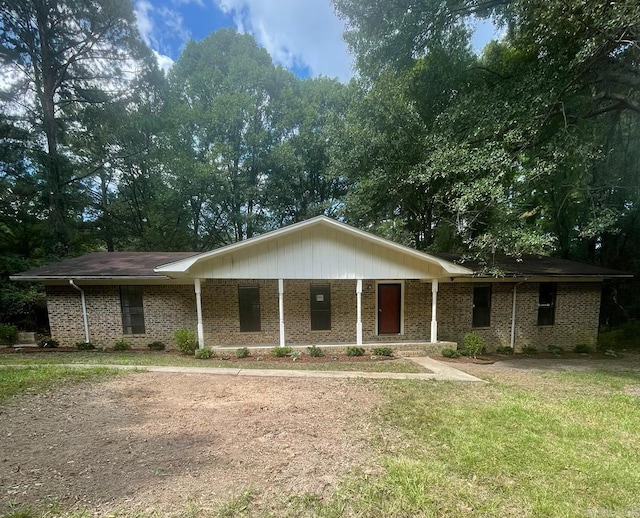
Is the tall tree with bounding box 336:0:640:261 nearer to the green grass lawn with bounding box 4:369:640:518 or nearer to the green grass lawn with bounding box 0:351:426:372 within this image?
the green grass lawn with bounding box 0:351:426:372

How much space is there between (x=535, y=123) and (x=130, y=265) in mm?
14079

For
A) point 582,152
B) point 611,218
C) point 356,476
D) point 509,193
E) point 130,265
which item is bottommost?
point 356,476

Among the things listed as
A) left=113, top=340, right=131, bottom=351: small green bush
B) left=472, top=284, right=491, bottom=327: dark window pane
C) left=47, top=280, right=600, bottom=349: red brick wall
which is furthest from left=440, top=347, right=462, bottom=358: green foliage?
left=113, top=340, right=131, bottom=351: small green bush

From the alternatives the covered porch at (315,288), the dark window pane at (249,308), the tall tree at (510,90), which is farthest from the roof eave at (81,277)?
the tall tree at (510,90)

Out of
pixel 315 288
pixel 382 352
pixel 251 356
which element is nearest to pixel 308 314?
pixel 315 288

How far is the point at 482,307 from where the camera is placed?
11258mm

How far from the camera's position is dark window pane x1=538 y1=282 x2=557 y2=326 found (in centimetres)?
1138

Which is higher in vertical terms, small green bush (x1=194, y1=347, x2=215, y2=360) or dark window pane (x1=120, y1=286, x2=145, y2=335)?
dark window pane (x1=120, y1=286, x2=145, y2=335)

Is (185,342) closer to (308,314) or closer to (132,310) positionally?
(132,310)

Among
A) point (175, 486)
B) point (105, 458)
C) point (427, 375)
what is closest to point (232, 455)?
point (175, 486)

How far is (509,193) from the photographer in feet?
31.0

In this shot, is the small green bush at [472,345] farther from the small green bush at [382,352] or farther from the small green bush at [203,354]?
the small green bush at [203,354]

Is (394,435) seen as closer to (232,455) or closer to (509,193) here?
(232,455)

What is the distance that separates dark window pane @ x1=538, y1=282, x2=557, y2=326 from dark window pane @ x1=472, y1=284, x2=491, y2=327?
6.89ft
